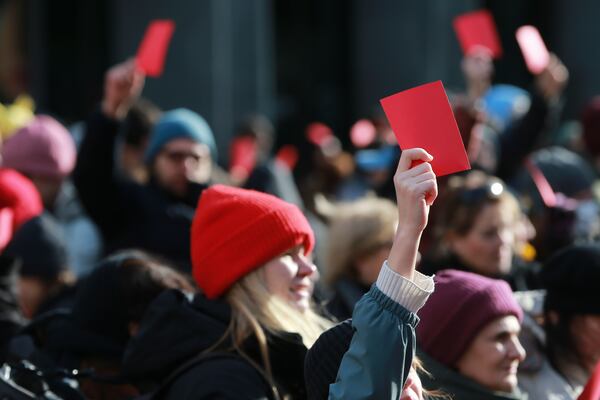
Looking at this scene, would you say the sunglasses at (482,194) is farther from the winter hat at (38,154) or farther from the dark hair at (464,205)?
the winter hat at (38,154)

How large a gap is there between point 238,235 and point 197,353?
1.25 ft

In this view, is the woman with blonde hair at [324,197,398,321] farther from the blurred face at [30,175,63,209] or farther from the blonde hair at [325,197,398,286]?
the blurred face at [30,175,63,209]

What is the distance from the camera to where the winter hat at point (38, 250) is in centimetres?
519

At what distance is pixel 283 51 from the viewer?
55.7 feet

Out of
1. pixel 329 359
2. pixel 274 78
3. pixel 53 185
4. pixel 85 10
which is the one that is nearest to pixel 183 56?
pixel 85 10

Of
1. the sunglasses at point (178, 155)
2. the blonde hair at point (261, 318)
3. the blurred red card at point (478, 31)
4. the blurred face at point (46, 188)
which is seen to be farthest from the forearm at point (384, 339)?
the blurred red card at point (478, 31)

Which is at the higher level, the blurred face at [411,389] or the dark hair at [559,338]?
the blurred face at [411,389]

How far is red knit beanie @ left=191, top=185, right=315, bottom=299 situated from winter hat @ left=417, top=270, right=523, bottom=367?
43 centimetres

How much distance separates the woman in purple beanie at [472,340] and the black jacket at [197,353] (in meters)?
0.48

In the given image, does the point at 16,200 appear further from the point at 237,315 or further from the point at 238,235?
the point at 237,315

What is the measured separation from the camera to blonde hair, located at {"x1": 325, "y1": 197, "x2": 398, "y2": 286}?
5.41 m

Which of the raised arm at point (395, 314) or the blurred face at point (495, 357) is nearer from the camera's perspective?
the raised arm at point (395, 314)

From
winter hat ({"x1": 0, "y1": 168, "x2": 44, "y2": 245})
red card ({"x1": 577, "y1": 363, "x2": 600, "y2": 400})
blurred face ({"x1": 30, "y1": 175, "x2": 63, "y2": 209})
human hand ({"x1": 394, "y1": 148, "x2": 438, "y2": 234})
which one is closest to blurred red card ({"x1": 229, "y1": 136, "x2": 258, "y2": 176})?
blurred face ({"x1": 30, "y1": 175, "x2": 63, "y2": 209})

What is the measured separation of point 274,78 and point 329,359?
549 inches
